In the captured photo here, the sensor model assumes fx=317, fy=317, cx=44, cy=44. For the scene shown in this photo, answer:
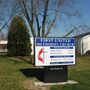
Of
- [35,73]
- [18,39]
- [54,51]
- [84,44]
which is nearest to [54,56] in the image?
[54,51]

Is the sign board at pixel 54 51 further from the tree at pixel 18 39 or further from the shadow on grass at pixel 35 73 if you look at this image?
the tree at pixel 18 39

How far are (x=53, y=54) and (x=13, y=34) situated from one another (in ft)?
62.4

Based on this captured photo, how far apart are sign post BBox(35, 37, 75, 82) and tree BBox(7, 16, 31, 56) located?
17.6 metres

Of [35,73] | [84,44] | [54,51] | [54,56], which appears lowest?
[35,73]

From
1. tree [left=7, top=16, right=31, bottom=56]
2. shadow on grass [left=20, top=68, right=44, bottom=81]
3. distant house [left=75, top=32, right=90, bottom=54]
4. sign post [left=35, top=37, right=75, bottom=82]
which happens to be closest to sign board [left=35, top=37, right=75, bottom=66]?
sign post [left=35, top=37, right=75, bottom=82]

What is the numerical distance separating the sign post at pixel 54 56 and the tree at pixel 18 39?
17631 millimetres

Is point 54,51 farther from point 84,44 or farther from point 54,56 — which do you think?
point 84,44

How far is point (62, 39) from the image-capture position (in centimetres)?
1452

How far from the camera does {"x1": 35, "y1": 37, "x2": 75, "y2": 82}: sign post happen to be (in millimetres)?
14148

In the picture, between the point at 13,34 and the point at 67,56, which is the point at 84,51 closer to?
the point at 13,34

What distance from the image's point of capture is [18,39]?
108ft

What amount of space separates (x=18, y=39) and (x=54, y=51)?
1865 centimetres

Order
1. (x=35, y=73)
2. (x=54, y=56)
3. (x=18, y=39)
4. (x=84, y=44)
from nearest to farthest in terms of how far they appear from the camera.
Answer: (x=54, y=56) → (x=35, y=73) → (x=18, y=39) → (x=84, y=44)

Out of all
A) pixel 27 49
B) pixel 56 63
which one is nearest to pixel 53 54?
pixel 56 63
